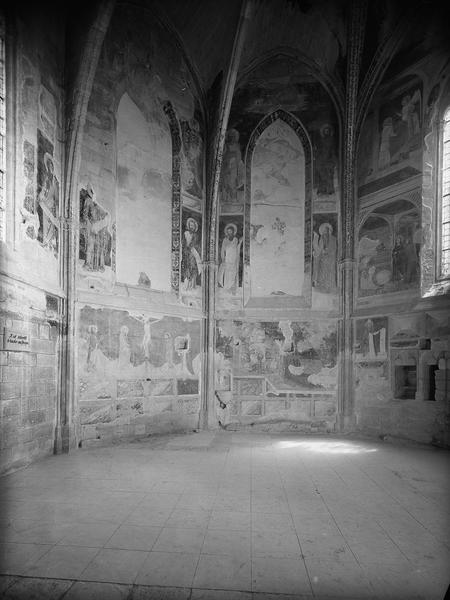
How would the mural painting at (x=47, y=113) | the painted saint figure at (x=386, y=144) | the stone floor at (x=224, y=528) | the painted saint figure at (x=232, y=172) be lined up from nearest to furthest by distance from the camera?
1. the stone floor at (x=224, y=528)
2. the mural painting at (x=47, y=113)
3. the painted saint figure at (x=386, y=144)
4. the painted saint figure at (x=232, y=172)

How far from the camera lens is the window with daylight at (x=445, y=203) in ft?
39.0

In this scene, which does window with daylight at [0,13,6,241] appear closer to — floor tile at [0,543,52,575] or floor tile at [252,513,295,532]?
floor tile at [0,543,52,575]

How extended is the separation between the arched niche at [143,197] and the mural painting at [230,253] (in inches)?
73.7

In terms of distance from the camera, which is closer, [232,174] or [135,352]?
[135,352]

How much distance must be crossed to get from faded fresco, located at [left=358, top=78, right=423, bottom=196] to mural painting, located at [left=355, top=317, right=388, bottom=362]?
4.14 m

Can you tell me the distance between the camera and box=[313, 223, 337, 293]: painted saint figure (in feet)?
45.8

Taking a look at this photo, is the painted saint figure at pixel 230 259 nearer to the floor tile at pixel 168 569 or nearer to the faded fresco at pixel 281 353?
the faded fresco at pixel 281 353

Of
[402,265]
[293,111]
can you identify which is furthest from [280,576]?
[293,111]

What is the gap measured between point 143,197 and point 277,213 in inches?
177

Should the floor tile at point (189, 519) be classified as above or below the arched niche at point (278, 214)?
below

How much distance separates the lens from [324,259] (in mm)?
14039

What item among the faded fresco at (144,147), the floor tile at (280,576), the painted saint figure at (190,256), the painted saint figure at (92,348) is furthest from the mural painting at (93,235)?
the floor tile at (280,576)

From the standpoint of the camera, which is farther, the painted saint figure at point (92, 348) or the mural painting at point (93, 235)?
the mural painting at point (93, 235)

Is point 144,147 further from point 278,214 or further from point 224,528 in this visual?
point 224,528
